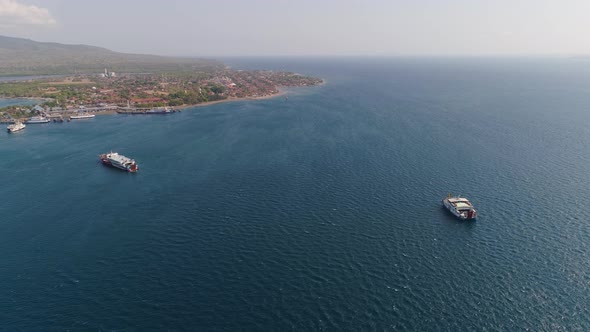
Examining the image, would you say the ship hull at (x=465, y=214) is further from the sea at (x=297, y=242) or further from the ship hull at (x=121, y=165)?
the ship hull at (x=121, y=165)

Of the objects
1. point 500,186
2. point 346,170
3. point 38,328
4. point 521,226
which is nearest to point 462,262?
point 521,226

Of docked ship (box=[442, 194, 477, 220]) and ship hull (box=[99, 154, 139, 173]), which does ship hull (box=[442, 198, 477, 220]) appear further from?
ship hull (box=[99, 154, 139, 173])

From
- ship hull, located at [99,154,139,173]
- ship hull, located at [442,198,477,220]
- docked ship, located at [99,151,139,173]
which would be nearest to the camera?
ship hull, located at [442,198,477,220]

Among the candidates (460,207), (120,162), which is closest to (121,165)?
(120,162)

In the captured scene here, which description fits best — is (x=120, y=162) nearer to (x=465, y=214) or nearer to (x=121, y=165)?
(x=121, y=165)

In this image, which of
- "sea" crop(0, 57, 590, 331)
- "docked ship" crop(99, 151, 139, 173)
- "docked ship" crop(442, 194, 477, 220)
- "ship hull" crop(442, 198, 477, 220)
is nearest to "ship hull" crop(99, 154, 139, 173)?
"docked ship" crop(99, 151, 139, 173)
